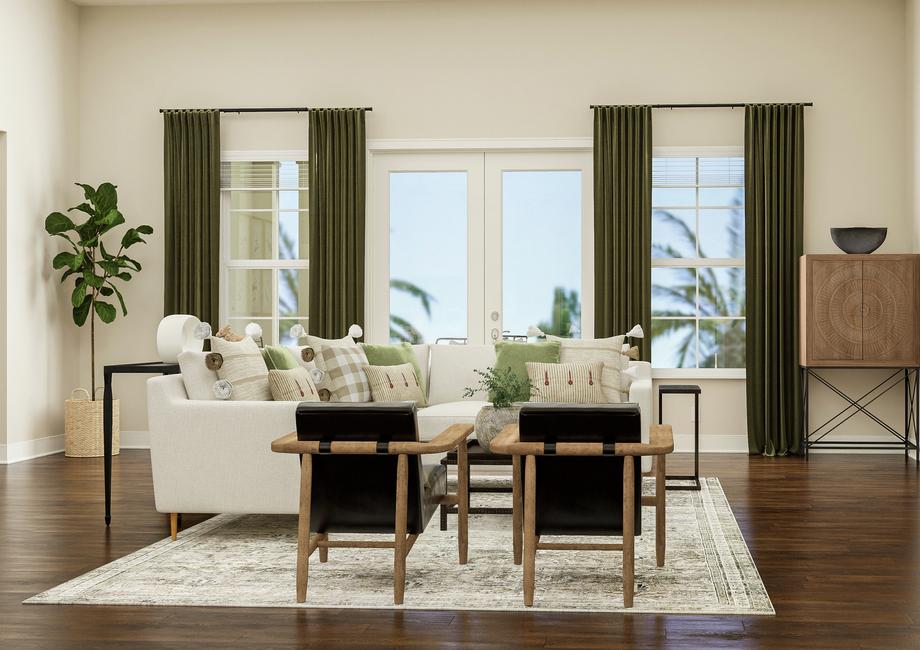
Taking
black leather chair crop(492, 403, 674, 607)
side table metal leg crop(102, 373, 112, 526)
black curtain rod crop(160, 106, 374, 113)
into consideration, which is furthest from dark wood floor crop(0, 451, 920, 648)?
black curtain rod crop(160, 106, 374, 113)

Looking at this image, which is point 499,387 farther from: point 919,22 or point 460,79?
point 919,22

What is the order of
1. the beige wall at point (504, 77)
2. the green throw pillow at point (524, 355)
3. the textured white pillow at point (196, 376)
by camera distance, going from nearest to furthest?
the textured white pillow at point (196, 376) → the green throw pillow at point (524, 355) → the beige wall at point (504, 77)

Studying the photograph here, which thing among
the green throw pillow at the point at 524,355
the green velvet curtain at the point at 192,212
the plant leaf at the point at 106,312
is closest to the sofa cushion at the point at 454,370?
the green throw pillow at the point at 524,355

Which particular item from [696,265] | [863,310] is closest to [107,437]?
[696,265]

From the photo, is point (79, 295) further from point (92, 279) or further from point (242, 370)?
point (242, 370)

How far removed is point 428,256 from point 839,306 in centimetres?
325

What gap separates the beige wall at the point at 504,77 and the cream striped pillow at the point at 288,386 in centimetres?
382

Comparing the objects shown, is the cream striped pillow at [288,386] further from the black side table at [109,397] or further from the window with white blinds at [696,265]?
the window with white blinds at [696,265]

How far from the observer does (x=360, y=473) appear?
Result: 3.74 meters

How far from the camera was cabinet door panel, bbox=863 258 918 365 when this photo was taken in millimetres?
7797

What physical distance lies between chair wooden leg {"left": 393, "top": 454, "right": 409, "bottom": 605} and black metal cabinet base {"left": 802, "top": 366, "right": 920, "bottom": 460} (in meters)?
5.19

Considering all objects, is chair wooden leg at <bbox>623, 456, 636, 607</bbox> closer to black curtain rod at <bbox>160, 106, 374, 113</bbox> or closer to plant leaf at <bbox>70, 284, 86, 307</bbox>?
black curtain rod at <bbox>160, 106, 374, 113</bbox>

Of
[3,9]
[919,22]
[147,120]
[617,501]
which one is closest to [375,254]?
[147,120]

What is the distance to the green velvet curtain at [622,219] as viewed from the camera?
27.3ft
